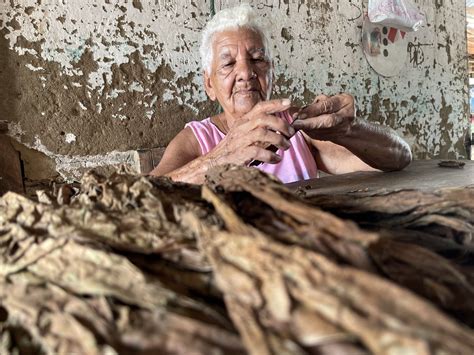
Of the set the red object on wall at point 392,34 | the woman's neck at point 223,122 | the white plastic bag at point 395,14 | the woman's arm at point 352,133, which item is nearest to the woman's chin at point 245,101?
the woman's neck at point 223,122

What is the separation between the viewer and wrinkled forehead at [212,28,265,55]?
1373 millimetres

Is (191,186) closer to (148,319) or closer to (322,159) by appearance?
(148,319)

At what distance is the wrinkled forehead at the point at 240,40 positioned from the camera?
137 centimetres

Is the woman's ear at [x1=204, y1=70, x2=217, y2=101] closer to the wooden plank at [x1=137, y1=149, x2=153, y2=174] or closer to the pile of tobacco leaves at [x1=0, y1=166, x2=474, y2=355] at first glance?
the wooden plank at [x1=137, y1=149, x2=153, y2=174]

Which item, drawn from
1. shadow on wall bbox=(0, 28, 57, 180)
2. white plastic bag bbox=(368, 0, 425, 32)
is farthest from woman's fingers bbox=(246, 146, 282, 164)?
white plastic bag bbox=(368, 0, 425, 32)

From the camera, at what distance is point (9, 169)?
4.36ft

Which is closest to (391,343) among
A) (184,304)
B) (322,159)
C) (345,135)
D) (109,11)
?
(184,304)

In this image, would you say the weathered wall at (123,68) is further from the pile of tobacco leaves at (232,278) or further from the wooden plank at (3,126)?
the pile of tobacco leaves at (232,278)

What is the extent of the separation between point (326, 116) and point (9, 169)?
3.50 ft

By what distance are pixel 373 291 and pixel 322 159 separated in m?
1.39

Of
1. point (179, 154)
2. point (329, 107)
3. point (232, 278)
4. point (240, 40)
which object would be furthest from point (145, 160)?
point (232, 278)

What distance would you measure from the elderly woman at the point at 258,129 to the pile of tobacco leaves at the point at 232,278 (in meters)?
0.57

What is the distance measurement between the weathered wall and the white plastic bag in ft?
0.30

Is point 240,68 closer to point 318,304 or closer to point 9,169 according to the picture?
point 9,169
